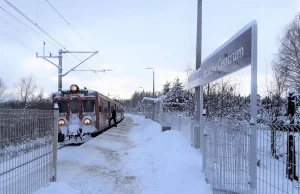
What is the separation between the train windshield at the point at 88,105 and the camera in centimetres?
1714

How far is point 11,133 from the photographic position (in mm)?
5176

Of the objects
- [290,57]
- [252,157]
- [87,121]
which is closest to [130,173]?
[252,157]

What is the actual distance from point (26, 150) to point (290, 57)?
40082 mm

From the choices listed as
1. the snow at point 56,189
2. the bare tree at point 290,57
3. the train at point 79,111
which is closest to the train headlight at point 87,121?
the train at point 79,111

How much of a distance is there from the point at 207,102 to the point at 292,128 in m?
17.0

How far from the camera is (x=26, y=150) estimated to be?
5836 mm

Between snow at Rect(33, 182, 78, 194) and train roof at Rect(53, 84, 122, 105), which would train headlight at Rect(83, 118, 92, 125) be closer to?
train roof at Rect(53, 84, 122, 105)

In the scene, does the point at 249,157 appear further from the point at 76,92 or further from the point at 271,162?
the point at 76,92

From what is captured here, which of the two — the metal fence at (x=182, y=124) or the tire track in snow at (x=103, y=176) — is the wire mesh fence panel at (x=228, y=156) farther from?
the metal fence at (x=182, y=124)

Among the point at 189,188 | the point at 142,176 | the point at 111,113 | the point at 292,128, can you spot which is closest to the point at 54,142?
the point at 142,176

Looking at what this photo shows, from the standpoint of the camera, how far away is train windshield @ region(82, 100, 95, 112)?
56.2ft

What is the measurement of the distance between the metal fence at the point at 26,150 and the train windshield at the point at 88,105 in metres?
9.59

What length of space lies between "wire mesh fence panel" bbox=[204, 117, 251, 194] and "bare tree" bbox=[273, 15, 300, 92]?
116 ft

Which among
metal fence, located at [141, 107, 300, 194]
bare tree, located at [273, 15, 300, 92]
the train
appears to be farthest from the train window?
bare tree, located at [273, 15, 300, 92]
